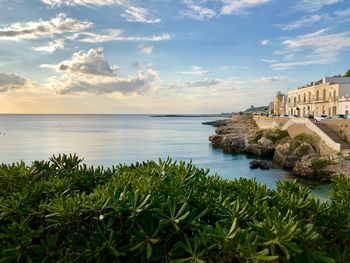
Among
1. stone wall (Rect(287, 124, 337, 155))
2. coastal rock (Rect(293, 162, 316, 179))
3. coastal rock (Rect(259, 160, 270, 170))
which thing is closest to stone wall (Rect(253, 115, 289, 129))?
stone wall (Rect(287, 124, 337, 155))

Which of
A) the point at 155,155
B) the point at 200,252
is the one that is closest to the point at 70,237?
the point at 200,252

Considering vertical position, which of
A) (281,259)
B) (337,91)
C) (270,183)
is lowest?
(270,183)

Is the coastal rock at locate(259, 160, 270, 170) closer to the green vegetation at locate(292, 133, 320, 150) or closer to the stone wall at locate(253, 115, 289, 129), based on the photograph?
the green vegetation at locate(292, 133, 320, 150)

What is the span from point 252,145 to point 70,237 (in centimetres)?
4369

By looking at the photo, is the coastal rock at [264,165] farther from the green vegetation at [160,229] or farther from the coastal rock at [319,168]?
the green vegetation at [160,229]

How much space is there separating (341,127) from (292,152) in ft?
21.1

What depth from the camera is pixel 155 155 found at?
48.2 meters

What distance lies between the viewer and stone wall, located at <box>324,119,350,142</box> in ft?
122

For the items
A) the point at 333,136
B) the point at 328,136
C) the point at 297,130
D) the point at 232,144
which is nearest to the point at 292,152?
the point at 328,136

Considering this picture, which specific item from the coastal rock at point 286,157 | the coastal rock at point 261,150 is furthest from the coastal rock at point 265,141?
the coastal rock at point 286,157

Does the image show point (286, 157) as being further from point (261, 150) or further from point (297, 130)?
point (297, 130)

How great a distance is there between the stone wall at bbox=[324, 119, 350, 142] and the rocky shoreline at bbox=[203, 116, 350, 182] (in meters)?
2.47

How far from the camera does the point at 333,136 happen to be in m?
37.3

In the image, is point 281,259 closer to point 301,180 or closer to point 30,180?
point 30,180
